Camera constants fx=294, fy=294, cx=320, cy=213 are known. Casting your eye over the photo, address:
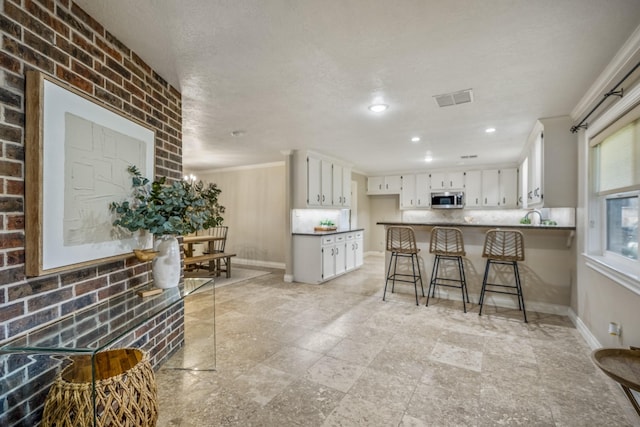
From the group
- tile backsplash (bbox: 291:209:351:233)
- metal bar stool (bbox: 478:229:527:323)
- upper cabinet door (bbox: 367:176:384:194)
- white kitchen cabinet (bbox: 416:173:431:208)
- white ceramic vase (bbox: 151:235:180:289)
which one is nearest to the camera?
white ceramic vase (bbox: 151:235:180:289)

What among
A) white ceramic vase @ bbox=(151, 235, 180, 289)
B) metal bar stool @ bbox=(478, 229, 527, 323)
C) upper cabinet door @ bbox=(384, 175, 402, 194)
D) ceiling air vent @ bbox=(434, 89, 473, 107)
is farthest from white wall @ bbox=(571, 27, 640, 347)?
upper cabinet door @ bbox=(384, 175, 402, 194)

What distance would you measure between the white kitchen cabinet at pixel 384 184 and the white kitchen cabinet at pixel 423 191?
493 mm

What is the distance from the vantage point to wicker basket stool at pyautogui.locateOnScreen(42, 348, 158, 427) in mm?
1269

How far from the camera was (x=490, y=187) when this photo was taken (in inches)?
262

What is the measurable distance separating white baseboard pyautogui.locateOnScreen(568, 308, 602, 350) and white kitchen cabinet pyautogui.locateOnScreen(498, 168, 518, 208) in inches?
138

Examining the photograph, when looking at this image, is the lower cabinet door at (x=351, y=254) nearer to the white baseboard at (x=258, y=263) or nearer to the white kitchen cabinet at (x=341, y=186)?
the white kitchen cabinet at (x=341, y=186)

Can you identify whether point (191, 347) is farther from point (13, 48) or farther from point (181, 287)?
point (13, 48)

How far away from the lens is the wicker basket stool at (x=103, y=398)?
1269 mm

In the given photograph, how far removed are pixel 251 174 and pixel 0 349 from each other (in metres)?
6.09

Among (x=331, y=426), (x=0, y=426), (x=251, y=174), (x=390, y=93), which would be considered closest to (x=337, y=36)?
(x=390, y=93)

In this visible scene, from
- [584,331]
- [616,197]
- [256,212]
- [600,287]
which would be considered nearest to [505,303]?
[584,331]

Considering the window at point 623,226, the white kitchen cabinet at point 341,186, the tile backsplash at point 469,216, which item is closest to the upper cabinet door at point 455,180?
the tile backsplash at point 469,216

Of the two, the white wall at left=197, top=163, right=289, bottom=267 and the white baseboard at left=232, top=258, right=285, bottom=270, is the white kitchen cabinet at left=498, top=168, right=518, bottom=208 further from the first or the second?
the white baseboard at left=232, top=258, right=285, bottom=270

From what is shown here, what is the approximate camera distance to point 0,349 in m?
1.13
